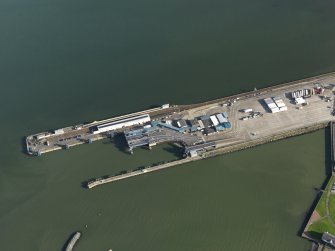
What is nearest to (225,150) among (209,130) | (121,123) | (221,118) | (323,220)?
(209,130)

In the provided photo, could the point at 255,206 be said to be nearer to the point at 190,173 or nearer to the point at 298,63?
the point at 190,173

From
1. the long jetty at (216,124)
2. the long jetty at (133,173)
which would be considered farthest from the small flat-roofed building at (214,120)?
the long jetty at (133,173)

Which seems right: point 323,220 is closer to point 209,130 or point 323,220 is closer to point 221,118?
point 209,130

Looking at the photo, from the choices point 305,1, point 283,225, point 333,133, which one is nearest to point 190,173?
point 283,225

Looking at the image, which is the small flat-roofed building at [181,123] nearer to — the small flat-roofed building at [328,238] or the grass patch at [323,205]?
the grass patch at [323,205]

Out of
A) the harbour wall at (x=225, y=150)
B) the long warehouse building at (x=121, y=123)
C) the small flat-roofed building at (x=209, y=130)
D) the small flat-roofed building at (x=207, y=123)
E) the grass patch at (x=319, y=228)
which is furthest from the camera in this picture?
the long warehouse building at (x=121, y=123)

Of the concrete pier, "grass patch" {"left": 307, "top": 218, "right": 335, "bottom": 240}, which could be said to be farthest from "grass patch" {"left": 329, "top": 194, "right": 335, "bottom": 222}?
the concrete pier
